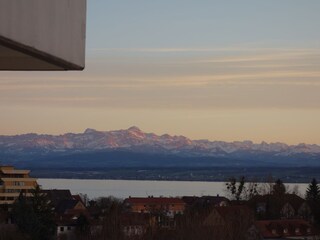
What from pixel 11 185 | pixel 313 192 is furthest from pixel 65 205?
pixel 313 192

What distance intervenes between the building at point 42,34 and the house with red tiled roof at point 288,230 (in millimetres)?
57390

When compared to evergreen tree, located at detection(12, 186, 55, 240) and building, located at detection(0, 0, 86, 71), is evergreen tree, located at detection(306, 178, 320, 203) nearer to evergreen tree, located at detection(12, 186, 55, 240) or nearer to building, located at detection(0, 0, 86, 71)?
evergreen tree, located at detection(12, 186, 55, 240)

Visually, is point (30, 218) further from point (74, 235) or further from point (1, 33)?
point (1, 33)

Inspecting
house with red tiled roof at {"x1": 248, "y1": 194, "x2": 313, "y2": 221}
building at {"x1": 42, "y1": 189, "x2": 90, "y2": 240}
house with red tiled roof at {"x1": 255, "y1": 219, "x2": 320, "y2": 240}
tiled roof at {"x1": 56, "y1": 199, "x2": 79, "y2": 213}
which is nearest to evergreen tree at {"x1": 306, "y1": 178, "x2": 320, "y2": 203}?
house with red tiled roof at {"x1": 248, "y1": 194, "x2": 313, "y2": 221}

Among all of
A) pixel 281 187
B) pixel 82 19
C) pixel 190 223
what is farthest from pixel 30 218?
pixel 82 19

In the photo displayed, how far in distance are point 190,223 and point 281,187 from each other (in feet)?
120

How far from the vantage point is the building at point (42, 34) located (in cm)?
176

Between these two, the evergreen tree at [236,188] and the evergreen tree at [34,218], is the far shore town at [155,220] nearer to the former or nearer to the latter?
the evergreen tree at [34,218]

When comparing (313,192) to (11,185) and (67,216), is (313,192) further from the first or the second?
(11,185)

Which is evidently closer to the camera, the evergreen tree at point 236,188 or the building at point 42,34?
the building at point 42,34

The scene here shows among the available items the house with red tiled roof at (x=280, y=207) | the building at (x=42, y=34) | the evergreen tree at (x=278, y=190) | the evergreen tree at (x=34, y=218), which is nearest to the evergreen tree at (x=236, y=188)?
the evergreen tree at (x=278, y=190)

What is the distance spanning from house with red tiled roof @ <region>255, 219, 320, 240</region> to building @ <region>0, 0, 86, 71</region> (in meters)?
57.4

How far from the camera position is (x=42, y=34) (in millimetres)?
1871

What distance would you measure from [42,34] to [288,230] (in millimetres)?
62493
